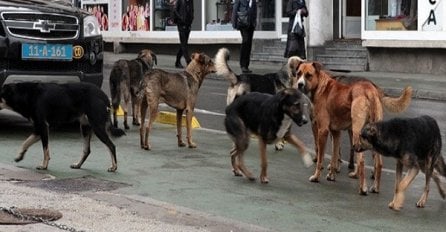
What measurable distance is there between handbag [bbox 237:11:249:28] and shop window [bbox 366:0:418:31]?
148 inches

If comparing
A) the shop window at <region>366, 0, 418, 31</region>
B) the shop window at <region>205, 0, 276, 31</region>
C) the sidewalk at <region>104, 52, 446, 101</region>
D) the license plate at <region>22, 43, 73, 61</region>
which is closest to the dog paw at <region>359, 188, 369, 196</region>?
the license plate at <region>22, 43, 73, 61</region>

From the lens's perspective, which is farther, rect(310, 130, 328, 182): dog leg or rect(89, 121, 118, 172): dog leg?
rect(89, 121, 118, 172): dog leg

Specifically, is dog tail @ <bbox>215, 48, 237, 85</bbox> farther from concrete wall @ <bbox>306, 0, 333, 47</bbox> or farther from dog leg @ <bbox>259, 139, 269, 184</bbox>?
concrete wall @ <bbox>306, 0, 333, 47</bbox>

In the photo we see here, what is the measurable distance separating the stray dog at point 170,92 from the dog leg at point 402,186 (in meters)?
3.75

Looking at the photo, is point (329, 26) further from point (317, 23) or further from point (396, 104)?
point (396, 104)

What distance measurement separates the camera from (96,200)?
24.1ft

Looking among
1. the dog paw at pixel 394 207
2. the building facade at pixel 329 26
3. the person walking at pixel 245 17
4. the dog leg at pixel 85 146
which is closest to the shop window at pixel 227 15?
the building facade at pixel 329 26

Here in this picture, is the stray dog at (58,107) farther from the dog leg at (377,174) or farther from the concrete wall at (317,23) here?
the concrete wall at (317,23)

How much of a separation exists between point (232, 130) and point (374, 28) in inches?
579

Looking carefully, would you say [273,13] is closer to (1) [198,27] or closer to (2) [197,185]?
(1) [198,27]

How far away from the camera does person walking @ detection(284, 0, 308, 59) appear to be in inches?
818

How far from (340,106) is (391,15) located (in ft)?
47.3

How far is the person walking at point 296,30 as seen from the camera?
20.8m

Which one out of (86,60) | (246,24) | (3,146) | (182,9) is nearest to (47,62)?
(86,60)
